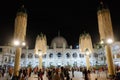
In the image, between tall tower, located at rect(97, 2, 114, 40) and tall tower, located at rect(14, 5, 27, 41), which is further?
tall tower, located at rect(14, 5, 27, 41)

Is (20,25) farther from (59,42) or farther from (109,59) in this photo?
(59,42)

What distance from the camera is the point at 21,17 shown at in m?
20.9

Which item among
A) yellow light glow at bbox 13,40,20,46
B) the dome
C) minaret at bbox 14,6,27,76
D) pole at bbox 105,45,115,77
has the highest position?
the dome

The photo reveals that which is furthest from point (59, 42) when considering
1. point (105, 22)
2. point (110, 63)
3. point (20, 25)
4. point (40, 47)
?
point (110, 63)

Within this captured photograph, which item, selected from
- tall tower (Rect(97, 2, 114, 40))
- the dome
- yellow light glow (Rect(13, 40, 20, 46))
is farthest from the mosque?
yellow light glow (Rect(13, 40, 20, 46))

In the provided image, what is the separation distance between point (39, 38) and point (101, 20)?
17.0 m

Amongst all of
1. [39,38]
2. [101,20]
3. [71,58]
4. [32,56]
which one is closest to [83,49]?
[39,38]

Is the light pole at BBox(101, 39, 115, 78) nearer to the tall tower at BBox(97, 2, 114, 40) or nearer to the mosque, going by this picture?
the tall tower at BBox(97, 2, 114, 40)

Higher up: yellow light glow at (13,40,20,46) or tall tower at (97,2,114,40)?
tall tower at (97,2,114,40)

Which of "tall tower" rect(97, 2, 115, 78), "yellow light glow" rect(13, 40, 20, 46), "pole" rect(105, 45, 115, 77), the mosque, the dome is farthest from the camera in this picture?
the dome

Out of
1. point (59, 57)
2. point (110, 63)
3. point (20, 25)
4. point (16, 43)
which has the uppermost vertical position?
point (20, 25)

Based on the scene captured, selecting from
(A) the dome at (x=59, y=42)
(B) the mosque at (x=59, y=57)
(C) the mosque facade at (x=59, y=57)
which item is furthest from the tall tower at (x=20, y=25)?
(A) the dome at (x=59, y=42)

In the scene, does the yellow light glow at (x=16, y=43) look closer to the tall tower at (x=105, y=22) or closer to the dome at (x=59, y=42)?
the tall tower at (x=105, y=22)

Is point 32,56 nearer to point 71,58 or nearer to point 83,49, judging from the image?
point 71,58
